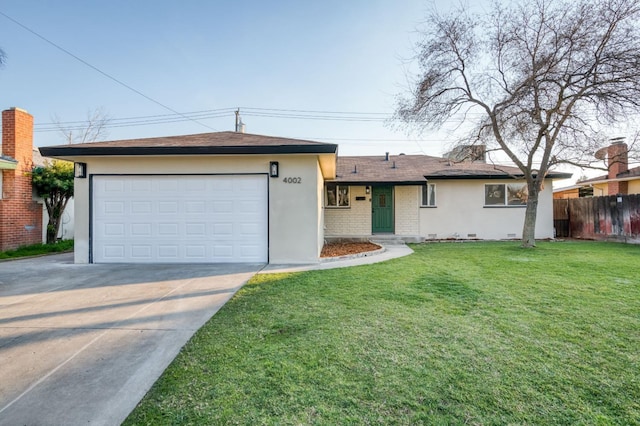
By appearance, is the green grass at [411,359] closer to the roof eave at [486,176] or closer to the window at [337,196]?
the window at [337,196]

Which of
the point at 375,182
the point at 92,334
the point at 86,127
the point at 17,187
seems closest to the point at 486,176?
the point at 375,182

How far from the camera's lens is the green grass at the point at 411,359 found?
2.04 meters

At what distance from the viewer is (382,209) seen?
1338 centimetres

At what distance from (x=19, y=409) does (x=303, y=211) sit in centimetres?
603

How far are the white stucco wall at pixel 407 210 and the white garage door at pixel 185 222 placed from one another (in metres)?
7.23

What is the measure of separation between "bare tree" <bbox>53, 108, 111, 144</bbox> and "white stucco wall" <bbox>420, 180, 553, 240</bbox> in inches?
969

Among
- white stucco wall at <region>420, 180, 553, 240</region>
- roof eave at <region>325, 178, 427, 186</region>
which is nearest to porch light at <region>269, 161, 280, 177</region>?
roof eave at <region>325, 178, 427, 186</region>

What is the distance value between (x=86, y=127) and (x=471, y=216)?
27.3 meters

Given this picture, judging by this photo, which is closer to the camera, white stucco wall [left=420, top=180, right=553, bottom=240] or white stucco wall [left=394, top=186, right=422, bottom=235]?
white stucco wall [left=394, top=186, right=422, bottom=235]

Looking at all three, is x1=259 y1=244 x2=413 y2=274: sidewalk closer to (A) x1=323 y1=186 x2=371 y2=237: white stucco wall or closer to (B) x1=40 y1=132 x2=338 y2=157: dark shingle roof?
(B) x1=40 y1=132 x2=338 y2=157: dark shingle roof

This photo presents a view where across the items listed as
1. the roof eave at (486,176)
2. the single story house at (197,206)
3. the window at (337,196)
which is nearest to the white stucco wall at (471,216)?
the roof eave at (486,176)

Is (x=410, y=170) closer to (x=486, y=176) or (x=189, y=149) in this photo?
(x=486, y=176)

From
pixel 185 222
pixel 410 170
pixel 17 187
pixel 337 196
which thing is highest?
pixel 410 170

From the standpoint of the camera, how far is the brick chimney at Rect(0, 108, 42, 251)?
9.50 m
